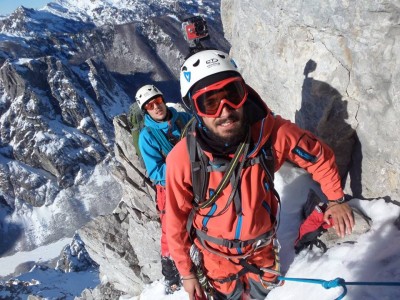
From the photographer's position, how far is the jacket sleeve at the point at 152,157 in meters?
8.07

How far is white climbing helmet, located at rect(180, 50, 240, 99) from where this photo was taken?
4.53m

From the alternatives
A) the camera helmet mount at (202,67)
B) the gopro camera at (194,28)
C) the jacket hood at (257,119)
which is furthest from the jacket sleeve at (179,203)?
the gopro camera at (194,28)

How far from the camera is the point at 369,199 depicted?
6.86 meters

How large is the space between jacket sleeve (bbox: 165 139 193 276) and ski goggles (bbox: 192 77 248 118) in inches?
20.1

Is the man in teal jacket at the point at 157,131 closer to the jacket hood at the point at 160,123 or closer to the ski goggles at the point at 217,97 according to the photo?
the jacket hood at the point at 160,123

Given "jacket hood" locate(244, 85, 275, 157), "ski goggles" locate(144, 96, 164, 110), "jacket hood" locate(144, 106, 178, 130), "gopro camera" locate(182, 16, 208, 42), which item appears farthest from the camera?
"gopro camera" locate(182, 16, 208, 42)

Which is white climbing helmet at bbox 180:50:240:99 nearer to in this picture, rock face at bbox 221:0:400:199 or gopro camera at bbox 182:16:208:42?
rock face at bbox 221:0:400:199

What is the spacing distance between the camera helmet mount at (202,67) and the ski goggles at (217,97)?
163 mm

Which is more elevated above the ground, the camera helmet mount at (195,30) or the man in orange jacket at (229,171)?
the camera helmet mount at (195,30)

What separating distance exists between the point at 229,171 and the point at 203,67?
4.34ft

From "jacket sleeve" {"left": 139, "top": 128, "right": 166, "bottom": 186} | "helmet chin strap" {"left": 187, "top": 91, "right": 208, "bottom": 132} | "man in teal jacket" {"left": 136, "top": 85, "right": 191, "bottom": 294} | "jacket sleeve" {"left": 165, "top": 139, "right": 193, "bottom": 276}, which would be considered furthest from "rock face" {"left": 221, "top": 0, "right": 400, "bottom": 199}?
"jacket sleeve" {"left": 165, "top": 139, "right": 193, "bottom": 276}

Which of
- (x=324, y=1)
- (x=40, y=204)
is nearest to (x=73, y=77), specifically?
(x=40, y=204)

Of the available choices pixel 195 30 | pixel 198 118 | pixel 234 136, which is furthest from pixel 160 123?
pixel 234 136

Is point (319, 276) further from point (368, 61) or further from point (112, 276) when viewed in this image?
point (112, 276)
